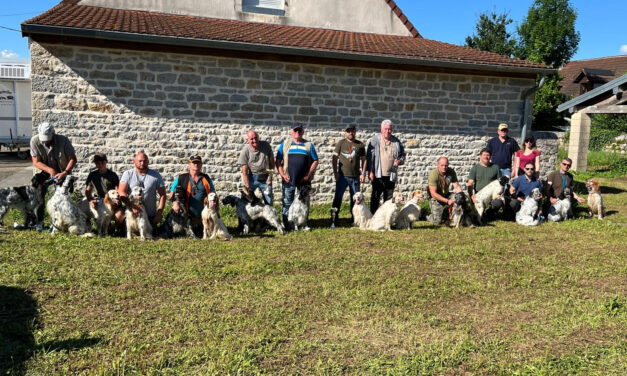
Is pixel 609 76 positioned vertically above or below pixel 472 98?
above

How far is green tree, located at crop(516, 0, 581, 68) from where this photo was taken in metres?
30.8

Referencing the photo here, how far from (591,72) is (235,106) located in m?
29.7

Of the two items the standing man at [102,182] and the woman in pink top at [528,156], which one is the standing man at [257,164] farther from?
the woman in pink top at [528,156]

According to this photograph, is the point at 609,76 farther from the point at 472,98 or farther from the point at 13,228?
the point at 13,228

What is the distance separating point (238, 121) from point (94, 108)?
2.59m

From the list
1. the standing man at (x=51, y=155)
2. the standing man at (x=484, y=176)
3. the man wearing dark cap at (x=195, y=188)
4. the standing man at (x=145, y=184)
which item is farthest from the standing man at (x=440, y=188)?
the standing man at (x=51, y=155)

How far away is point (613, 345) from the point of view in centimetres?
387

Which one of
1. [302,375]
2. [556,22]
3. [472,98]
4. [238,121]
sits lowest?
[302,375]

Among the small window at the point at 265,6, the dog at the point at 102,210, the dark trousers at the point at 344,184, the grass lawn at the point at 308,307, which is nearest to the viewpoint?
the grass lawn at the point at 308,307

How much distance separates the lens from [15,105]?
65.5 ft

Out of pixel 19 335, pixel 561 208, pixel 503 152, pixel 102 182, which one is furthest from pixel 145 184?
pixel 561 208

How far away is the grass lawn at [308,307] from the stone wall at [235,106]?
2670 mm

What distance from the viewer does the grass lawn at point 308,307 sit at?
3.50 meters

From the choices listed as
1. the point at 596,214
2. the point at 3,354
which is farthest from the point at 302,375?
the point at 596,214
